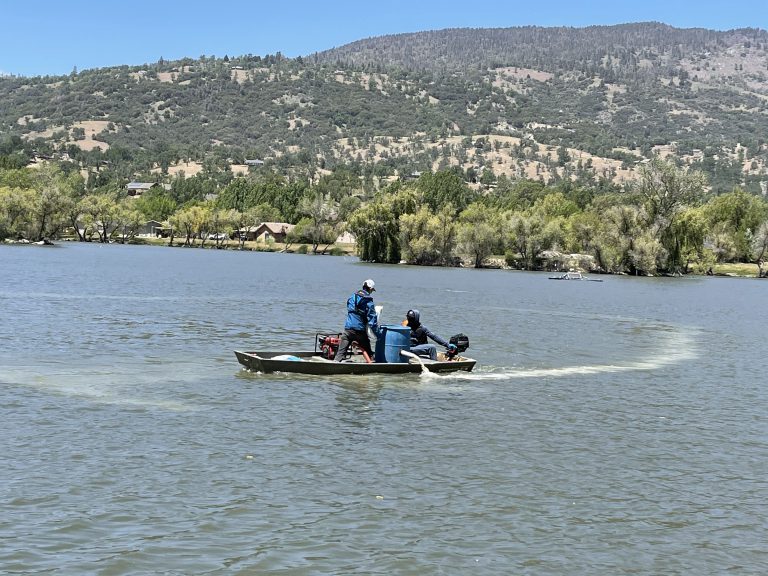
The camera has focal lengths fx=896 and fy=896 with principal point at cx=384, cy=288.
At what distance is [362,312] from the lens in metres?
28.4

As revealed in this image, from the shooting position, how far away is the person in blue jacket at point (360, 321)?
1114 inches

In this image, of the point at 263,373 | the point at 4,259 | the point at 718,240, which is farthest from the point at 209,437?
the point at 718,240

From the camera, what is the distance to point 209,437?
776 inches

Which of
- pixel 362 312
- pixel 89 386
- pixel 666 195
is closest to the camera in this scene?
pixel 89 386

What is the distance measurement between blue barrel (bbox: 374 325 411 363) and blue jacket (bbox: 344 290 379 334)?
1070 mm

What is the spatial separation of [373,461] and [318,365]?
1026 cm

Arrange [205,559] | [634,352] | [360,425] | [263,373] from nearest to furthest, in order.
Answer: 1. [205,559]
2. [360,425]
3. [263,373]
4. [634,352]

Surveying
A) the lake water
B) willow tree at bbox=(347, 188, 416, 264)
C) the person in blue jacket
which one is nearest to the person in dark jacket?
the lake water

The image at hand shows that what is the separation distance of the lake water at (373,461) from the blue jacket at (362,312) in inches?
71.3

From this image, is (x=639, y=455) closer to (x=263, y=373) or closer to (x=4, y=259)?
(x=263, y=373)

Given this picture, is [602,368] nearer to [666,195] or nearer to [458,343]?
[458,343]

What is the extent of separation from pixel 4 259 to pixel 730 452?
325 ft

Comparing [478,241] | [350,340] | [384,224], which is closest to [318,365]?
[350,340]

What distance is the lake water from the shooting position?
43.4 ft
